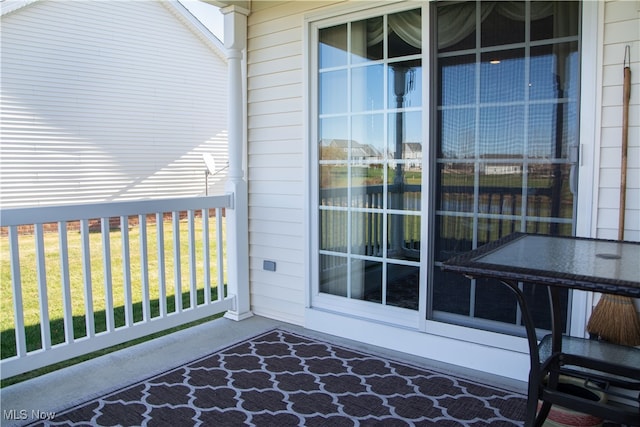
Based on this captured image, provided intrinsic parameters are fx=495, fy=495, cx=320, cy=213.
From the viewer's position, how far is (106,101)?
9.29 metres

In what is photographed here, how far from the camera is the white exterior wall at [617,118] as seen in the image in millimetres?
2512

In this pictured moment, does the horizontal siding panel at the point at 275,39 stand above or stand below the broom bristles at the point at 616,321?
above

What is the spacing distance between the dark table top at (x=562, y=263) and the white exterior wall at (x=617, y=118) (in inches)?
20.0

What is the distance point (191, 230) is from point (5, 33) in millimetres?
6760

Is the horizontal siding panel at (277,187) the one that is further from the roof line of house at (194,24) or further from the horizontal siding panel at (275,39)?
the roof line of house at (194,24)

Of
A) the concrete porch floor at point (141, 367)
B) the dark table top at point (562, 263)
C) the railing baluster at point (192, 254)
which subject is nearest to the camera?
the dark table top at point (562, 263)

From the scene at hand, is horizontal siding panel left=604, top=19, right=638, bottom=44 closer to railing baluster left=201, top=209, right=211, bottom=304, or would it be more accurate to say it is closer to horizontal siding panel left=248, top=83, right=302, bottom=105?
horizontal siding panel left=248, top=83, right=302, bottom=105

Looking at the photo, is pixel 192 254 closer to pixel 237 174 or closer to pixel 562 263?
pixel 237 174

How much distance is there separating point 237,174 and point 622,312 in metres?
2.85

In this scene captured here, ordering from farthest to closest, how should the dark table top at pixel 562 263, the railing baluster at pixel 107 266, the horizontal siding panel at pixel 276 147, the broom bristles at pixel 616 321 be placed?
the horizontal siding panel at pixel 276 147
the railing baluster at pixel 107 266
the broom bristles at pixel 616 321
the dark table top at pixel 562 263

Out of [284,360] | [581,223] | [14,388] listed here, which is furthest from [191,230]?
[581,223]

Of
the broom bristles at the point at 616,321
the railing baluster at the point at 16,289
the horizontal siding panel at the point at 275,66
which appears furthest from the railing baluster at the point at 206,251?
the broom bristles at the point at 616,321

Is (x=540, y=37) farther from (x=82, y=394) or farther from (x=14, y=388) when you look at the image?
(x=14, y=388)

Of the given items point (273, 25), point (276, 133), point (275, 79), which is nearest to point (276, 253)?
point (276, 133)
